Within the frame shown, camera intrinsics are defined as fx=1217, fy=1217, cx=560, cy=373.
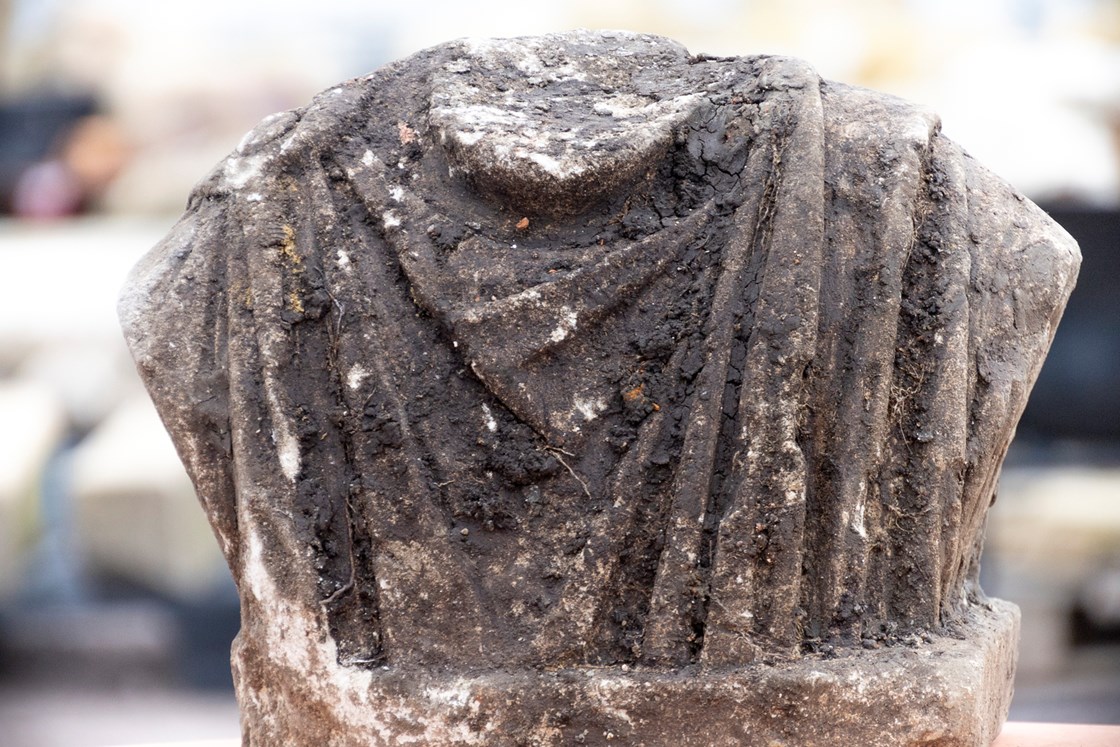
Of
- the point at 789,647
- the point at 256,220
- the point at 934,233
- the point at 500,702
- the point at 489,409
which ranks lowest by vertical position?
the point at 500,702

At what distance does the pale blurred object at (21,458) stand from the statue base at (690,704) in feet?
9.06

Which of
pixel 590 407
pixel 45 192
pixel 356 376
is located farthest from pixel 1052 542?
pixel 45 192

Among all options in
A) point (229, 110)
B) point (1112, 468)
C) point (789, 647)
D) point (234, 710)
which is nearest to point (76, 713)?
point (234, 710)

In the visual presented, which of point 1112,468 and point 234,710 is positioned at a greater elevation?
point 1112,468

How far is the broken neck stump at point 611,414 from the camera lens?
1.87 meters

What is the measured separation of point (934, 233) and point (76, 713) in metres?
3.79

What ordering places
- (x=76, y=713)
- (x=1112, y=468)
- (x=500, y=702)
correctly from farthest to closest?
(x=76, y=713) → (x=1112, y=468) → (x=500, y=702)

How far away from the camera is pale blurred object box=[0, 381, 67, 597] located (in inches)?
165

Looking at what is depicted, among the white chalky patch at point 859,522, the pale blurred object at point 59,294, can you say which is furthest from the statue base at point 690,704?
the pale blurred object at point 59,294

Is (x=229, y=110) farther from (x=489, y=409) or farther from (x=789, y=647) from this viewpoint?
(x=789, y=647)

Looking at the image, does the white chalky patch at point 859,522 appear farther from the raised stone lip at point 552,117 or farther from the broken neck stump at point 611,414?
the raised stone lip at point 552,117

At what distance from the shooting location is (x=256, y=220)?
2068 millimetres

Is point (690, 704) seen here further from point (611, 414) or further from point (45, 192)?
point (45, 192)

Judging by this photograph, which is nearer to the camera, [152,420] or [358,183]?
[358,183]
